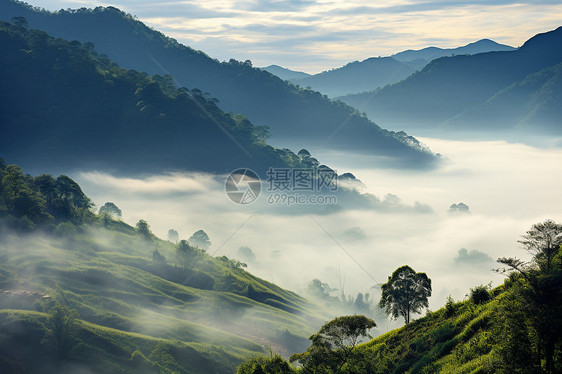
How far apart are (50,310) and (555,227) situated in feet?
367

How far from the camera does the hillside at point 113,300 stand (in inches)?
3915

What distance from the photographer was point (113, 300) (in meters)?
132

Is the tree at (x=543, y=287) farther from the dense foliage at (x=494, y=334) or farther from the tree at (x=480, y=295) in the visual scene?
the tree at (x=480, y=295)

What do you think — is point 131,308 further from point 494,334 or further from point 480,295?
point 494,334

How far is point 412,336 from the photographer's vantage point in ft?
200

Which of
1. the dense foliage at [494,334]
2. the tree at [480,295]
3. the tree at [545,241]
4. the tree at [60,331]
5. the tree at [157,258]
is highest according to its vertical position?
the tree at [157,258]

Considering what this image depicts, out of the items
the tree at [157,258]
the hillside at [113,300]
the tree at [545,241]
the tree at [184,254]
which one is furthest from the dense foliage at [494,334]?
the tree at [184,254]

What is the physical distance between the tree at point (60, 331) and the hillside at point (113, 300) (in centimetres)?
152

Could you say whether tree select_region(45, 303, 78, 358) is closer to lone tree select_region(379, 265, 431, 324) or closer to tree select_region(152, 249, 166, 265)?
lone tree select_region(379, 265, 431, 324)

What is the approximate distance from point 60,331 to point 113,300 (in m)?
34.0

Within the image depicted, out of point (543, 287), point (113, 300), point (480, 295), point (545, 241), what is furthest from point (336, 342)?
point (113, 300)

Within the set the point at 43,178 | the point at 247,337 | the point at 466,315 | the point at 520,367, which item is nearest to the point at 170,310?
the point at 247,337

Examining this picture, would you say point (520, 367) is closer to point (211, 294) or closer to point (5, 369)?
point (5, 369)

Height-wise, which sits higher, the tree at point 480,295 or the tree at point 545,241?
the tree at point 545,241
